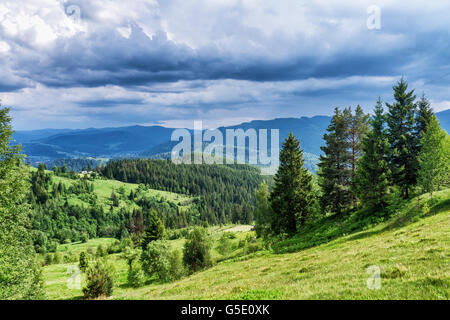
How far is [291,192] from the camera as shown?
4331 cm

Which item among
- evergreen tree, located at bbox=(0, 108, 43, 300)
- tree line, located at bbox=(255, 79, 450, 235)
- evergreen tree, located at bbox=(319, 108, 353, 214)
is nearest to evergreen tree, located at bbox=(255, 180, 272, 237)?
tree line, located at bbox=(255, 79, 450, 235)

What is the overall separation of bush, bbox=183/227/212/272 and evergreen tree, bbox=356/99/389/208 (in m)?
29.4

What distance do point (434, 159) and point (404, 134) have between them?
6.06 m

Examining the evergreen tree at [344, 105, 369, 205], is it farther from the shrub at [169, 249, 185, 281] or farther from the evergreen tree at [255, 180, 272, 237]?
the shrub at [169, 249, 185, 281]

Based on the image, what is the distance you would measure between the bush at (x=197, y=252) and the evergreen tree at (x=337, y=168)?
23576 mm

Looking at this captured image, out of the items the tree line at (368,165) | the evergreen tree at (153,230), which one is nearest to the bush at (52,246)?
the evergreen tree at (153,230)

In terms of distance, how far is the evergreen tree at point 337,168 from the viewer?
42.2 m

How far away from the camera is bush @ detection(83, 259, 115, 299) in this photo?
39.9m

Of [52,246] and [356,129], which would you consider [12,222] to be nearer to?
[356,129]

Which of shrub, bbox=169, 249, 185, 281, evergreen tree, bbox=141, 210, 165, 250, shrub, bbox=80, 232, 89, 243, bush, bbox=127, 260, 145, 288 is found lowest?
shrub, bbox=80, 232, 89, 243

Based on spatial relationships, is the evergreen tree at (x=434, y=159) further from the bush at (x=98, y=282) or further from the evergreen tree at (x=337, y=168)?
the bush at (x=98, y=282)
